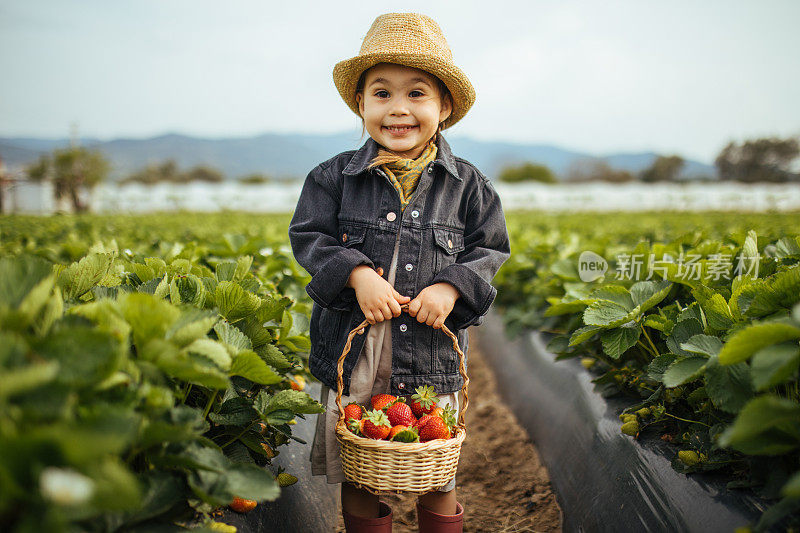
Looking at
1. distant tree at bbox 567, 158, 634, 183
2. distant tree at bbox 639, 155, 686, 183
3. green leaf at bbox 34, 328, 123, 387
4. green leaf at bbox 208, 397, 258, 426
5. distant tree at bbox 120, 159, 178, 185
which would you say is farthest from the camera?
distant tree at bbox 567, 158, 634, 183

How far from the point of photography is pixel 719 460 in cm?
168

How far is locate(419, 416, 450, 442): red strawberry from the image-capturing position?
173cm

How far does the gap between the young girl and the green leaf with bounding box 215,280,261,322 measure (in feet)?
0.78

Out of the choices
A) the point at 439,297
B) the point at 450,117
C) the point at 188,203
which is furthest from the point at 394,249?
the point at 188,203

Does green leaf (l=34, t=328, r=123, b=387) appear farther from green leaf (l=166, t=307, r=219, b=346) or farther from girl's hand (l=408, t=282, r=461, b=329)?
girl's hand (l=408, t=282, r=461, b=329)

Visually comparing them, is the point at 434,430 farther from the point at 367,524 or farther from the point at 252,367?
the point at 252,367

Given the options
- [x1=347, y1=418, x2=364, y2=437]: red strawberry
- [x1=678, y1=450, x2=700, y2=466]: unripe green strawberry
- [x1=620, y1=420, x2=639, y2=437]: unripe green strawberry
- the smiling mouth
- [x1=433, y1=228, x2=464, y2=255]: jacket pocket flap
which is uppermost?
the smiling mouth


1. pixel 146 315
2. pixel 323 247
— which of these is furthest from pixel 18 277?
pixel 323 247

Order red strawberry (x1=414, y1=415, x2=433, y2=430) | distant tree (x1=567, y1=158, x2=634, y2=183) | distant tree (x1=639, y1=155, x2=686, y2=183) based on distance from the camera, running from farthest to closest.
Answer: distant tree (x1=567, y1=158, x2=634, y2=183) → distant tree (x1=639, y1=155, x2=686, y2=183) → red strawberry (x1=414, y1=415, x2=433, y2=430)

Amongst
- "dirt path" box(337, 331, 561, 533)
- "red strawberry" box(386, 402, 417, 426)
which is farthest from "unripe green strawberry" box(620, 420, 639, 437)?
"red strawberry" box(386, 402, 417, 426)

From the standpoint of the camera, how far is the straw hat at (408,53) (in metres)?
1.92

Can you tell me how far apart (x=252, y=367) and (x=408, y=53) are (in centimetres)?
115

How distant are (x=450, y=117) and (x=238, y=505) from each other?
1642mm

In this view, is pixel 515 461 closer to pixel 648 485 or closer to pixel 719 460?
pixel 648 485
